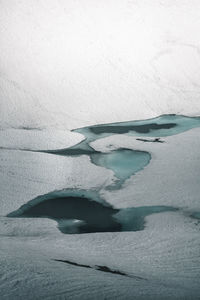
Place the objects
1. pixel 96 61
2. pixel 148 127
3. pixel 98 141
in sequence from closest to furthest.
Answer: pixel 98 141
pixel 148 127
pixel 96 61

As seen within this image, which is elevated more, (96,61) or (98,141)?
(96,61)

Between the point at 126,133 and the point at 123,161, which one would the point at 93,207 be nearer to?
the point at 123,161

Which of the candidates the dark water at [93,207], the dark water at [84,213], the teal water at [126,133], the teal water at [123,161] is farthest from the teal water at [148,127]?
the dark water at [84,213]

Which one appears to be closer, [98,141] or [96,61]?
[98,141]

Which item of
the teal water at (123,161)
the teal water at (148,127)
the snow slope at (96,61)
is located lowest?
the teal water at (123,161)

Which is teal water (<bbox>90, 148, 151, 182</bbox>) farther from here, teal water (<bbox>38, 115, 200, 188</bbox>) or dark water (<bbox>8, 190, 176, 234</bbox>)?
dark water (<bbox>8, 190, 176, 234</bbox>)

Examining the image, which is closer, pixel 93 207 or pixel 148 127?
pixel 93 207

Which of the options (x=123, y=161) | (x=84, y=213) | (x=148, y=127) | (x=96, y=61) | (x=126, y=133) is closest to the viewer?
(x=84, y=213)

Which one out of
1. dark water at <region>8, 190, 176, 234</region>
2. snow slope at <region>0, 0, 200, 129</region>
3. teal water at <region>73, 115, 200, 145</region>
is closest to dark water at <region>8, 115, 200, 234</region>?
dark water at <region>8, 190, 176, 234</region>

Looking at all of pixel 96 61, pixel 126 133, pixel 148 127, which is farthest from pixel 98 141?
pixel 96 61

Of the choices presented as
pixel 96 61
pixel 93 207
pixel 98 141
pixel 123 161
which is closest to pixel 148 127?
pixel 98 141

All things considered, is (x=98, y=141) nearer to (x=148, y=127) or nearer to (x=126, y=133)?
(x=126, y=133)

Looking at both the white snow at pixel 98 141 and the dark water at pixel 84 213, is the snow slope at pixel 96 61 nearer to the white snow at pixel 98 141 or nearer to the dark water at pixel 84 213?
the white snow at pixel 98 141
